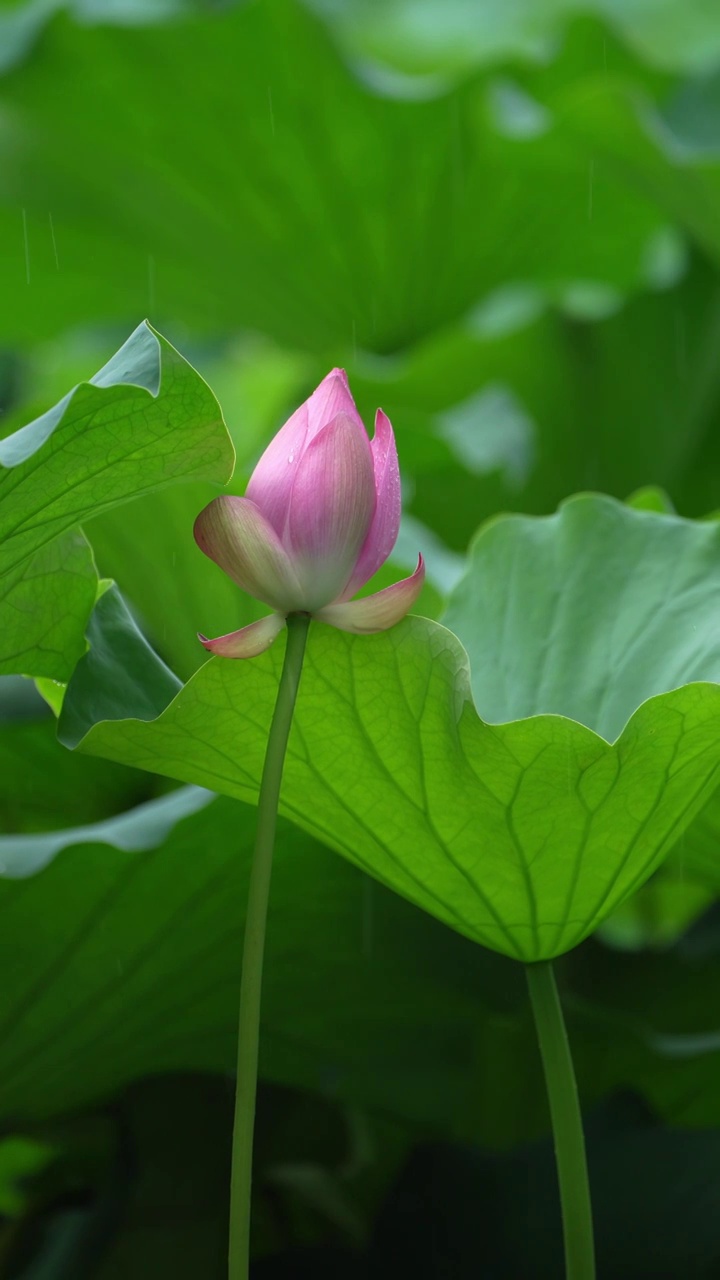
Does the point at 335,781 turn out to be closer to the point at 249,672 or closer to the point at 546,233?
the point at 249,672

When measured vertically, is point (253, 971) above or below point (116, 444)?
below

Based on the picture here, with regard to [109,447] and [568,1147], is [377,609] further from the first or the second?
[568,1147]

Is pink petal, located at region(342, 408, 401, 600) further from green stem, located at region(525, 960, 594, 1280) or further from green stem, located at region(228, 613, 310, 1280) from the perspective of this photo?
green stem, located at region(525, 960, 594, 1280)

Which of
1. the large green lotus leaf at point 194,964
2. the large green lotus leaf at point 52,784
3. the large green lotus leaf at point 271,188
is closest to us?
the large green lotus leaf at point 194,964

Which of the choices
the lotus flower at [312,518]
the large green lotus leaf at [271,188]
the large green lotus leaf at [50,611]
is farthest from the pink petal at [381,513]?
the large green lotus leaf at [271,188]

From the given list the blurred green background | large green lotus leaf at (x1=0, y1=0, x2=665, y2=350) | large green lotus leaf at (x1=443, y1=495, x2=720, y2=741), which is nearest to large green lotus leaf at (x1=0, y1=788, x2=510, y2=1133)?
the blurred green background

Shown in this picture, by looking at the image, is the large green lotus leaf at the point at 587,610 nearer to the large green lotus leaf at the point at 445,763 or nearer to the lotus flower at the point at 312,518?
the large green lotus leaf at the point at 445,763

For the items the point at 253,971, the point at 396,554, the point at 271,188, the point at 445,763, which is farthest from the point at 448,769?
the point at 271,188
